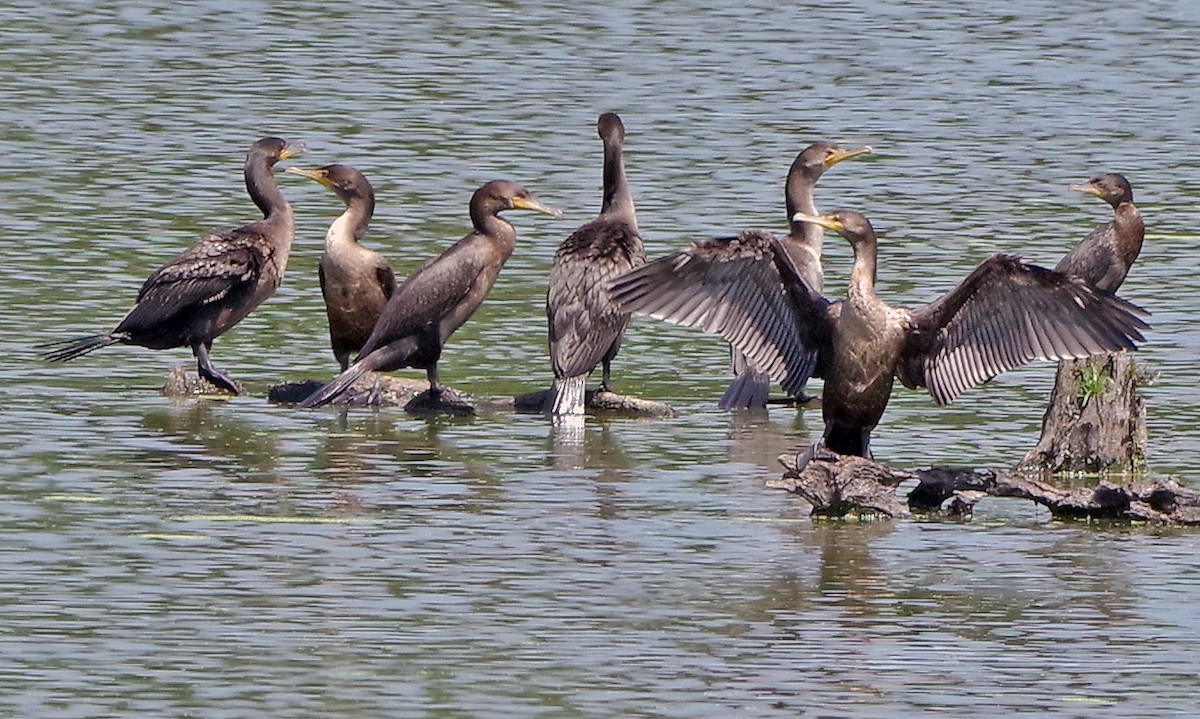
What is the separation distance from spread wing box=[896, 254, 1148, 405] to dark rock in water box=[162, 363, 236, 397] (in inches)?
143

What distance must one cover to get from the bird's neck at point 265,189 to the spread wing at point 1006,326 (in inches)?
Answer: 163

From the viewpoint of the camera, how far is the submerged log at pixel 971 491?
9.82 metres

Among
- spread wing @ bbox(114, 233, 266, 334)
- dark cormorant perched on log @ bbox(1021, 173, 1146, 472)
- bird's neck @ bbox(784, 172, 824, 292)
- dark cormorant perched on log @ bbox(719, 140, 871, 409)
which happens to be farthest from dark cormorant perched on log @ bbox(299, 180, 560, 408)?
dark cormorant perched on log @ bbox(1021, 173, 1146, 472)

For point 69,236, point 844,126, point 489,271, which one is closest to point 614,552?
point 489,271

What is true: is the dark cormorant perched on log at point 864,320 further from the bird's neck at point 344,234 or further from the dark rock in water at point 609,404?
the bird's neck at point 344,234

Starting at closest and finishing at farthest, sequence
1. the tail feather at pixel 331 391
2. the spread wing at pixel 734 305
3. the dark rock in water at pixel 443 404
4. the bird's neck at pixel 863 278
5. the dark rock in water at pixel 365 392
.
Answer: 1. the bird's neck at pixel 863 278
2. the spread wing at pixel 734 305
3. the tail feather at pixel 331 391
4. the dark rock in water at pixel 443 404
5. the dark rock in water at pixel 365 392

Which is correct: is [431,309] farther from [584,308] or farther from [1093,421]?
[1093,421]

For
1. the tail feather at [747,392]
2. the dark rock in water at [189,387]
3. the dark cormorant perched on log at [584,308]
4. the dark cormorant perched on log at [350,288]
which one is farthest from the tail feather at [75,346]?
the tail feather at [747,392]

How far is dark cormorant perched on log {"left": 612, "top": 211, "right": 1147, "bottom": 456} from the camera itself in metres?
10.1

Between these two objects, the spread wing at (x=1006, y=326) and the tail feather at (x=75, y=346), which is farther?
the tail feather at (x=75, y=346)

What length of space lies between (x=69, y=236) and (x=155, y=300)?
311 cm

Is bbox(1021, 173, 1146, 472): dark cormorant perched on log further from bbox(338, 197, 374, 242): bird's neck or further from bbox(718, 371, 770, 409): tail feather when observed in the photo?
bbox(338, 197, 374, 242): bird's neck

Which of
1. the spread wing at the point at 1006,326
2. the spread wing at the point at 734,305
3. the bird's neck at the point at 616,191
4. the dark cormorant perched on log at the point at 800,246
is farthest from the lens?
the bird's neck at the point at 616,191

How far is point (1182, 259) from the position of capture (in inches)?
620
